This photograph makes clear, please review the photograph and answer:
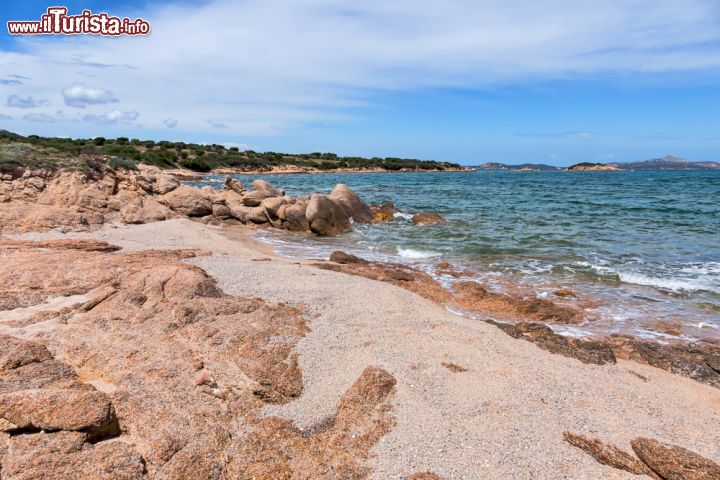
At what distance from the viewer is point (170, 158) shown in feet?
195

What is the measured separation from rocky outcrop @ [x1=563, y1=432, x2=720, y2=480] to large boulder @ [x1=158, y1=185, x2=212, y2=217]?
1821 cm

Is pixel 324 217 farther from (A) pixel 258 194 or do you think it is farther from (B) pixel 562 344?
(B) pixel 562 344

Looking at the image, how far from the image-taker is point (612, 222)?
21.9 meters

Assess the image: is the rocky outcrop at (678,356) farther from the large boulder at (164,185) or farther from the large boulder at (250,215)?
the large boulder at (164,185)

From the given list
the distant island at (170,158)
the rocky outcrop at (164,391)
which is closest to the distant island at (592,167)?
the distant island at (170,158)

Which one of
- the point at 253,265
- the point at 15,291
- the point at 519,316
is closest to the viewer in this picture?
the point at 15,291

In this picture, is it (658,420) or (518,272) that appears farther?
(518,272)

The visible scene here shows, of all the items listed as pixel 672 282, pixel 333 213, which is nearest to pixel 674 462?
pixel 672 282

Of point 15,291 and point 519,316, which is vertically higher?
point 15,291

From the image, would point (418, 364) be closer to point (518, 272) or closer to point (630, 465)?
point (630, 465)

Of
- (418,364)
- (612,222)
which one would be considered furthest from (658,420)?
(612,222)

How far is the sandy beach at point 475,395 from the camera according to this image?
4129 mm

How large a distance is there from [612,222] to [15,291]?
23.1 m

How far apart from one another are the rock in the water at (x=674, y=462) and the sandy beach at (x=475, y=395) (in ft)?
0.57
